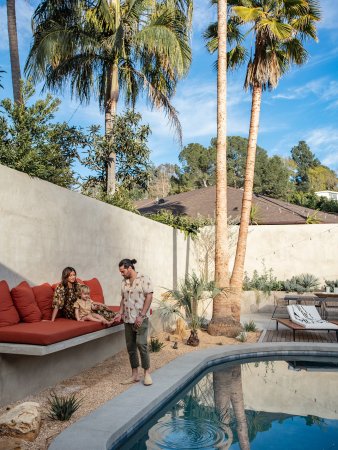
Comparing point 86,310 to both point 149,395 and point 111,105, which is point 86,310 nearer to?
point 149,395

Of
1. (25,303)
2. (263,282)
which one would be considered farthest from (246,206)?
(25,303)

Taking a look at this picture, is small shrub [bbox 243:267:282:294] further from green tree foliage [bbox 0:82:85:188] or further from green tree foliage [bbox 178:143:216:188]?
green tree foliage [bbox 178:143:216:188]

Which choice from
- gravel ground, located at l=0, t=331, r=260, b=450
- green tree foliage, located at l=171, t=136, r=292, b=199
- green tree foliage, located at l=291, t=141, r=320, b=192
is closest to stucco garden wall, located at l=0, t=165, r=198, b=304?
gravel ground, located at l=0, t=331, r=260, b=450

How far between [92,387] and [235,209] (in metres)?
14.8

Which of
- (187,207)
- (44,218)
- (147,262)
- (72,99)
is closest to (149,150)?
(72,99)

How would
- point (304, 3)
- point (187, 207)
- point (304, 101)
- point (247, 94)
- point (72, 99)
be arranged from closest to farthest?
point (304, 3), point (247, 94), point (72, 99), point (187, 207), point (304, 101)

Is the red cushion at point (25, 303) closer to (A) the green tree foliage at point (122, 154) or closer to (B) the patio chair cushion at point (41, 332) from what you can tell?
(B) the patio chair cushion at point (41, 332)

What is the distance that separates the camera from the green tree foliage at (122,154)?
50.3 feet

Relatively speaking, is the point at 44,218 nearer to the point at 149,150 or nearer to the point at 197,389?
the point at 197,389

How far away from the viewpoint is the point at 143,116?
15711 mm

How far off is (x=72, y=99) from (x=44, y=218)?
1052cm

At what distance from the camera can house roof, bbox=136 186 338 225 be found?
18906 mm

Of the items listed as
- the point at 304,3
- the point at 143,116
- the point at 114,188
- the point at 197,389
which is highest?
the point at 304,3

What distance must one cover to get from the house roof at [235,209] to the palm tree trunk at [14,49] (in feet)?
24.8
